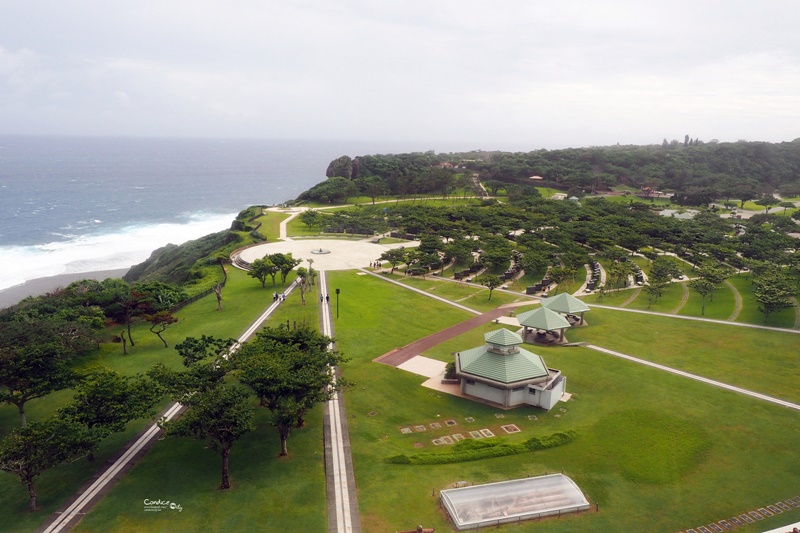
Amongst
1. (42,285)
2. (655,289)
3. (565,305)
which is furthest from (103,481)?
(42,285)

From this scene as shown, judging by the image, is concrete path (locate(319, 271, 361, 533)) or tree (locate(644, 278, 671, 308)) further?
tree (locate(644, 278, 671, 308))

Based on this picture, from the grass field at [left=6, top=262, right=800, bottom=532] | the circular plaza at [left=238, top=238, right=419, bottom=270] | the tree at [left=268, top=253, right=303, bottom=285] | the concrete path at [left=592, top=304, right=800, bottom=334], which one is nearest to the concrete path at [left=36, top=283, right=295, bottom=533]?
the grass field at [left=6, top=262, right=800, bottom=532]

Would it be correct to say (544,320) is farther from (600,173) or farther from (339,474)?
(600,173)

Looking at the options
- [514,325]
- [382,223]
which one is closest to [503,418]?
[514,325]

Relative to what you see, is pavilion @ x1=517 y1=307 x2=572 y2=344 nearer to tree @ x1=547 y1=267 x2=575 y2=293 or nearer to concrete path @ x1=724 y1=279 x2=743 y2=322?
tree @ x1=547 y1=267 x2=575 y2=293

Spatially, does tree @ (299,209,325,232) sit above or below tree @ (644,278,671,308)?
above

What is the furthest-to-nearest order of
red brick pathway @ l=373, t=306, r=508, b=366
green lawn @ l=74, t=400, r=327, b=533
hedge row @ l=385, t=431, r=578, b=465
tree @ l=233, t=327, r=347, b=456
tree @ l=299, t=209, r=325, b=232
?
tree @ l=299, t=209, r=325, b=232
red brick pathway @ l=373, t=306, r=508, b=366
hedge row @ l=385, t=431, r=578, b=465
tree @ l=233, t=327, r=347, b=456
green lawn @ l=74, t=400, r=327, b=533
